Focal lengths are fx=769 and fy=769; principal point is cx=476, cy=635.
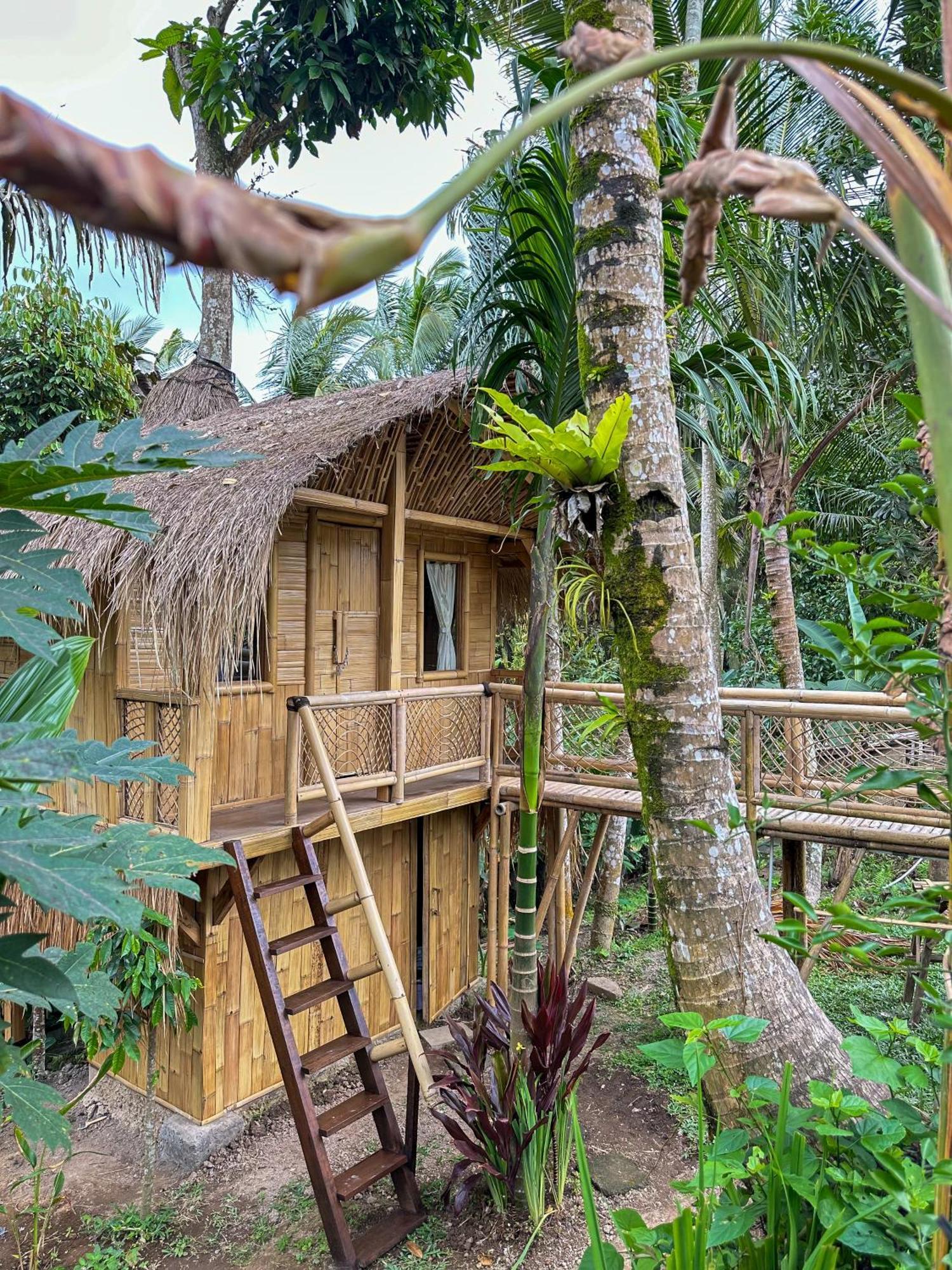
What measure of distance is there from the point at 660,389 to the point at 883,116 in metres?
1.74

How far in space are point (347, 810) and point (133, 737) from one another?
152cm

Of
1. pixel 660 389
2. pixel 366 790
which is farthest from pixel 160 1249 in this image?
A: pixel 660 389

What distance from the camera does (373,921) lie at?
4.37 m

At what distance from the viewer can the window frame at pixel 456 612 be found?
24.0 ft

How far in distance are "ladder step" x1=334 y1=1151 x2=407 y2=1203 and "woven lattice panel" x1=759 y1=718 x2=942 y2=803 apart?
10.3 feet

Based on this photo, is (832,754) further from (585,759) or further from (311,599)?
(311,599)

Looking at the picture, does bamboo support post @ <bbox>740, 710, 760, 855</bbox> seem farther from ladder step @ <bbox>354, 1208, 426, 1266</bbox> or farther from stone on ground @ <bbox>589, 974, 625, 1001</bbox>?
stone on ground @ <bbox>589, 974, 625, 1001</bbox>

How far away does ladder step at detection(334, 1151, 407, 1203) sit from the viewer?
3.83 m

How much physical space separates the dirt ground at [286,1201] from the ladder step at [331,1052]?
2.88 ft

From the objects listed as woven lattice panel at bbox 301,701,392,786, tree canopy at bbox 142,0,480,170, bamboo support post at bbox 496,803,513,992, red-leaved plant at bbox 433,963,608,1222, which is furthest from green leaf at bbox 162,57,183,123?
red-leaved plant at bbox 433,963,608,1222

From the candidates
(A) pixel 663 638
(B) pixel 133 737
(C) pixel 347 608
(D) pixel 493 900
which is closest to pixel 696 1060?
(A) pixel 663 638

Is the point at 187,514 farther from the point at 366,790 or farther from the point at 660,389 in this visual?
the point at 660,389

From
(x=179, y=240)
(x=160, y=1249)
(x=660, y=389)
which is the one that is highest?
(x=660, y=389)

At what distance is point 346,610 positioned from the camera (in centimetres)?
650
